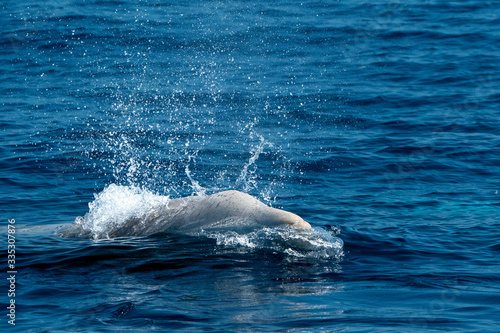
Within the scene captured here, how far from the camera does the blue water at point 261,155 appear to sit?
6.90m

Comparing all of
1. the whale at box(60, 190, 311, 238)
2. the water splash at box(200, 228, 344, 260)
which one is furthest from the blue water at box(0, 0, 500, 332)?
the whale at box(60, 190, 311, 238)

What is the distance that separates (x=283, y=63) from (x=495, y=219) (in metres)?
11.8

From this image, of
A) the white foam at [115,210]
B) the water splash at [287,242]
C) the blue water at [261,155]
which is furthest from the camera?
the white foam at [115,210]

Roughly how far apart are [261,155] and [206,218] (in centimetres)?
577

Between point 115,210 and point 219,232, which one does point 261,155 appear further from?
point 219,232

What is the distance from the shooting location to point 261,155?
14.2 m

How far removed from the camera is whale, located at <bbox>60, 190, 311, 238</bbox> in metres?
8.16

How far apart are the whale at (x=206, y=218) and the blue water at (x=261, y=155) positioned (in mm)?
147

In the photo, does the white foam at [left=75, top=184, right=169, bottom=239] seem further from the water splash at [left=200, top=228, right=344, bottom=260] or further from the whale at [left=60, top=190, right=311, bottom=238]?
the water splash at [left=200, top=228, right=344, bottom=260]

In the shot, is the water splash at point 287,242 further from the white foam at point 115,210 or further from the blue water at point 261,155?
the white foam at point 115,210

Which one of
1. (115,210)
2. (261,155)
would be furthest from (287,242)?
(261,155)

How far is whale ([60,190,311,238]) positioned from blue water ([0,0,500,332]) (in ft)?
0.48

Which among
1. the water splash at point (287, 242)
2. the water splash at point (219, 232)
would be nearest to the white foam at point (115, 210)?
the water splash at point (219, 232)

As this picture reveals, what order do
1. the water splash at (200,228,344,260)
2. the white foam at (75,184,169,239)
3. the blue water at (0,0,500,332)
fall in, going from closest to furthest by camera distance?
the blue water at (0,0,500,332)
the water splash at (200,228,344,260)
the white foam at (75,184,169,239)
